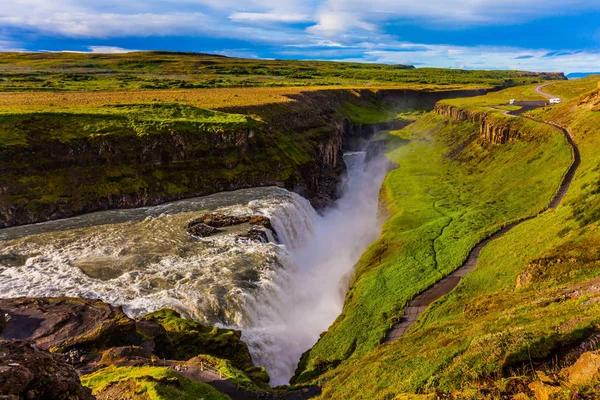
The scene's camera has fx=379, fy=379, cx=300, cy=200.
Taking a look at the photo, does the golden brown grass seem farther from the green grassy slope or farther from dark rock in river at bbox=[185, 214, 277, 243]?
the green grassy slope

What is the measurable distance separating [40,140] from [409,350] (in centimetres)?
5728

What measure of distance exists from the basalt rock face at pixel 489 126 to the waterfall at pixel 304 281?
27507mm

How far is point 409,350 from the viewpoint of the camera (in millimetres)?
20922

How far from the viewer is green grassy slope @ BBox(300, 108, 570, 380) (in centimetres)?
3114

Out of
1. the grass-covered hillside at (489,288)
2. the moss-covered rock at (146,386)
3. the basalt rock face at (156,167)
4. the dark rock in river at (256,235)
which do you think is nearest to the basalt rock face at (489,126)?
the grass-covered hillside at (489,288)

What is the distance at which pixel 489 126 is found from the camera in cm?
8050

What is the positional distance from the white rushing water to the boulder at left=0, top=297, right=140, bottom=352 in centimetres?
429

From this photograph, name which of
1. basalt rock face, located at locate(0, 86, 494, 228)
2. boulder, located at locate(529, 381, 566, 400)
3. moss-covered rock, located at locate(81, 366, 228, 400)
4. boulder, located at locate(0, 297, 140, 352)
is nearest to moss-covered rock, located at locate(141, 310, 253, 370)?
boulder, located at locate(0, 297, 140, 352)

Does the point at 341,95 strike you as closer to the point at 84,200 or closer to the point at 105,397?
the point at 84,200

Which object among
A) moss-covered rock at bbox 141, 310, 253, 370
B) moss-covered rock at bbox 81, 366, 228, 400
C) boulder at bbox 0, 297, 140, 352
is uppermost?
moss-covered rock at bbox 81, 366, 228, 400

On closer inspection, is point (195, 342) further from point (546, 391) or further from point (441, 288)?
point (546, 391)

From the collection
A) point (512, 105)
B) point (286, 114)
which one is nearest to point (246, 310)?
Answer: point (286, 114)

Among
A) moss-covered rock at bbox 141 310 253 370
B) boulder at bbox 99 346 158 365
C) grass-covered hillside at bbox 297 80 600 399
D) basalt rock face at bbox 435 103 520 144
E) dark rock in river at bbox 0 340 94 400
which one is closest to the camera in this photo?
dark rock in river at bbox 0 340 94 400

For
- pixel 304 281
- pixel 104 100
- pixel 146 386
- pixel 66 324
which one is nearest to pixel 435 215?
pixel 304 281
